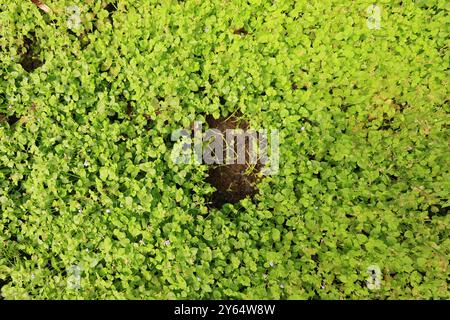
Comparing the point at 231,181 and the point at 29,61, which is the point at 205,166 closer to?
the point at 231,181

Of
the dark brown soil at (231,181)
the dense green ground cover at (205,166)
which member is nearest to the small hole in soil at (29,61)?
the dense green ground cover at (205,166)

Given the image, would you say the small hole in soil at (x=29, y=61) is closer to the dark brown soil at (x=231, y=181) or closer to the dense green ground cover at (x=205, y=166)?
the dense green ground cover at (x=205, y=166)

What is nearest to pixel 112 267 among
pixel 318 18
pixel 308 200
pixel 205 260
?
pixel 205 260

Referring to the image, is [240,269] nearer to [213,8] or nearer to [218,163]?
[218,163]

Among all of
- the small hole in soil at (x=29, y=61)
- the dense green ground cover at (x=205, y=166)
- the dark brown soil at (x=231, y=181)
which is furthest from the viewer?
the small hole in soil at (x=29, y=61)

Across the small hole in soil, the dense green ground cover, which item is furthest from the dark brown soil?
the small hole in soil

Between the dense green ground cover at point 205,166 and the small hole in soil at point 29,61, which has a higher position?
the small hole in soil at point 29,61
